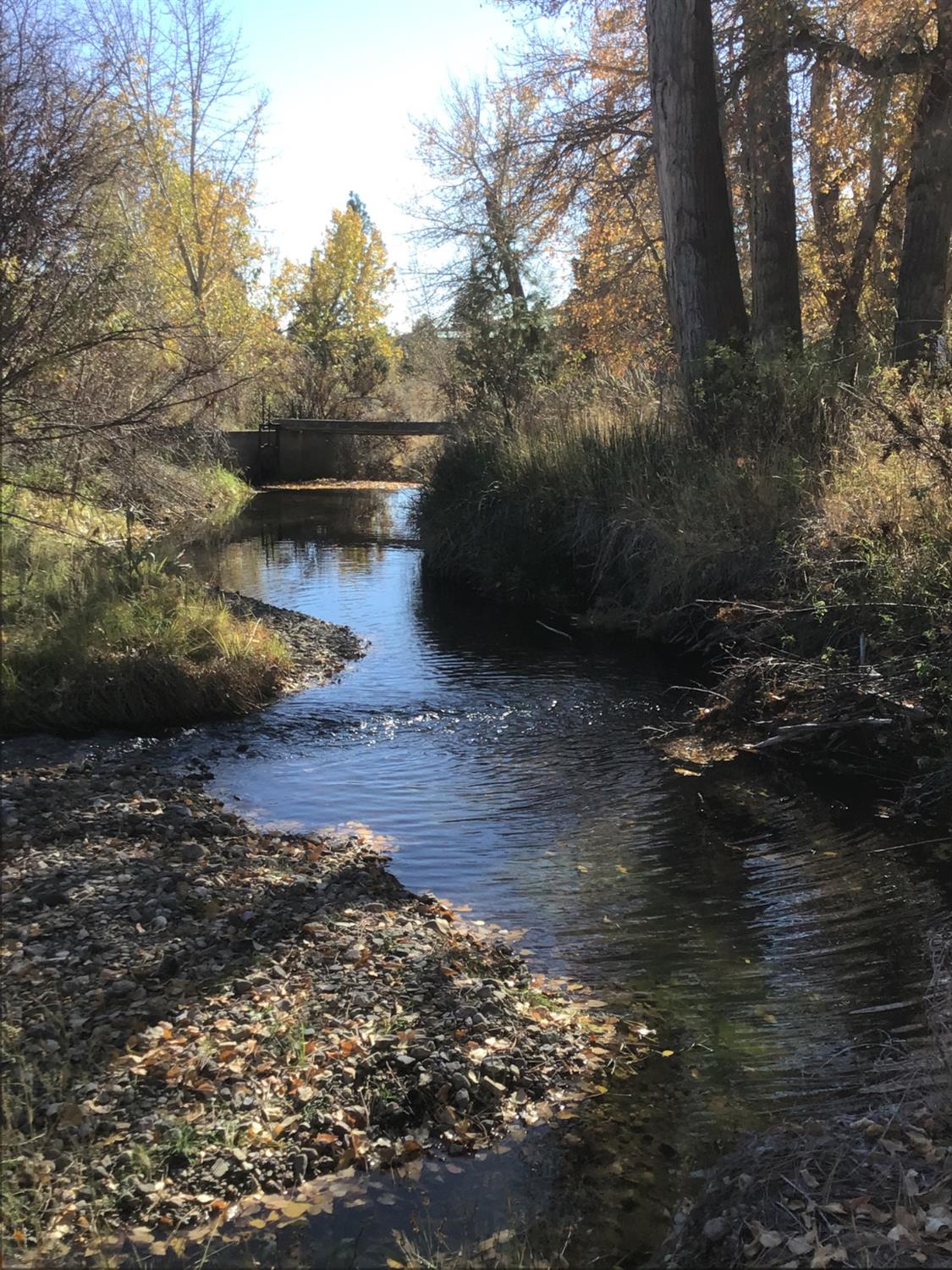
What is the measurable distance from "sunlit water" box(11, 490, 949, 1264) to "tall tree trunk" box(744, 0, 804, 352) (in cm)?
579

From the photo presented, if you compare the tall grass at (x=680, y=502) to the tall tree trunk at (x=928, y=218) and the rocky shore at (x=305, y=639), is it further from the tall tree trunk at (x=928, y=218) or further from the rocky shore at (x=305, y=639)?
the rocky shore at (x=305, y=639)

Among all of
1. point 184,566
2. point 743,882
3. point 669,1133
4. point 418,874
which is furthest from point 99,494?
point 669,1133

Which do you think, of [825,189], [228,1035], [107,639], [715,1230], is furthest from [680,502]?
[715,1230]

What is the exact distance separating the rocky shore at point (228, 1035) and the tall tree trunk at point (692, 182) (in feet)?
30.6

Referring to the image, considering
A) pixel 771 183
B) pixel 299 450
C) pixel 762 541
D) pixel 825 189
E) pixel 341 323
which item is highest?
pixel 341 323

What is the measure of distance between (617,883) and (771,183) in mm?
11327

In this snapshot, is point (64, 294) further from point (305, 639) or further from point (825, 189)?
point (825, 189)

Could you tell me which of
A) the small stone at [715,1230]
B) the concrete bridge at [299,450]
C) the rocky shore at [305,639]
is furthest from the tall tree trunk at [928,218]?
the concrete bridge at [299,450]

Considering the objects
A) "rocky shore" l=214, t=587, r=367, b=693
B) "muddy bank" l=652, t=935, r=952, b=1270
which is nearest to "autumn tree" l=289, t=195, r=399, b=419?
"rocky shore" l=214, t=587, r=367, b=693

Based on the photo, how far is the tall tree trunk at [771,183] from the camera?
1249cm

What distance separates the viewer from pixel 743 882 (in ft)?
18.7

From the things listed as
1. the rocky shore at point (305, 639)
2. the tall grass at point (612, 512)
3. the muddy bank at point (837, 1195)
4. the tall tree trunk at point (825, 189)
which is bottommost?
the muddy bank at point (837, 1195)

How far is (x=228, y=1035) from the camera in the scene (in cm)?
366

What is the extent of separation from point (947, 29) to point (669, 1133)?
42.3 ft
